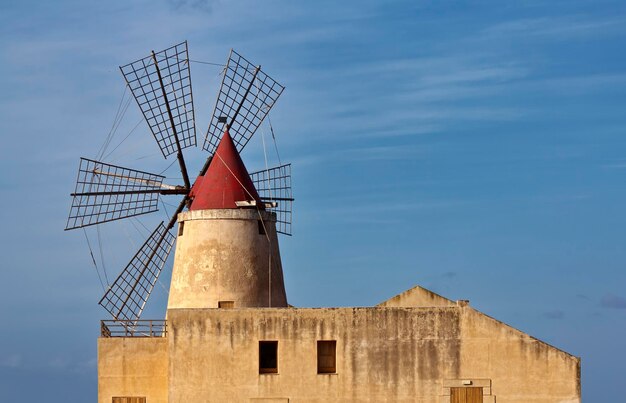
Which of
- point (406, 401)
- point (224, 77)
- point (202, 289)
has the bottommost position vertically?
point (406, 401)

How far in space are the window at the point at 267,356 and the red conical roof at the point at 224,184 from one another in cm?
539

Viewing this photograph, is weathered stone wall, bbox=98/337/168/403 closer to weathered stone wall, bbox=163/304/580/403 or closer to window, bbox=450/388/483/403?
weathered stone wall, bbox=163/304/580/403

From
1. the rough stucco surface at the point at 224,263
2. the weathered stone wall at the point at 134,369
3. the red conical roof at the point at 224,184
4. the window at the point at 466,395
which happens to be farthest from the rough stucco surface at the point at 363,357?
the red conical roof at the point at 224,184

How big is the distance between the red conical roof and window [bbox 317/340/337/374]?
598cm

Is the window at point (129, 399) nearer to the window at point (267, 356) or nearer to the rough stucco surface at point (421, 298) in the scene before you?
the window at point (267, 356)

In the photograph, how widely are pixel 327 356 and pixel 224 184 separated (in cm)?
711

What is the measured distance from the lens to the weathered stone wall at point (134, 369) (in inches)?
1772

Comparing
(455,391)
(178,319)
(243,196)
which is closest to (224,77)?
(243,196)

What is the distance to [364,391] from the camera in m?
43.4

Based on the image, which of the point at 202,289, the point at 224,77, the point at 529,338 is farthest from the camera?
A: the point at 224,77

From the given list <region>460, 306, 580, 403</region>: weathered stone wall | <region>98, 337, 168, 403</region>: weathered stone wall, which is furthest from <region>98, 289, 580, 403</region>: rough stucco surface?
→ <region>98, 337, 168, 403</region>: weathered stone wall

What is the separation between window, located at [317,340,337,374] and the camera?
43.6m

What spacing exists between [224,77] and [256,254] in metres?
7.45

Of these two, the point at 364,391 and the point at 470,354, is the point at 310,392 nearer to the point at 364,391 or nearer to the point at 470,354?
the point at 364,391
